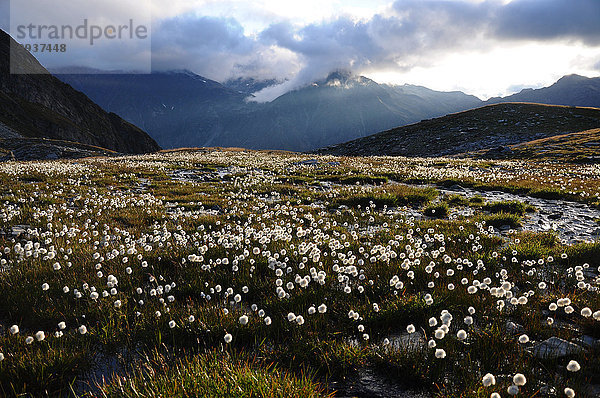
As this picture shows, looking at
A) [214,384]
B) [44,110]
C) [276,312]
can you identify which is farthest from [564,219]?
[44,110]

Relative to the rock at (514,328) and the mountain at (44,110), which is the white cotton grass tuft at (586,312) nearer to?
the rock at (514,328)

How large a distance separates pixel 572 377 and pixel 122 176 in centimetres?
2051

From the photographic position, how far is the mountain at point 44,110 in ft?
374

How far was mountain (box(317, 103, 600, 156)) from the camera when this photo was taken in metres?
59.1

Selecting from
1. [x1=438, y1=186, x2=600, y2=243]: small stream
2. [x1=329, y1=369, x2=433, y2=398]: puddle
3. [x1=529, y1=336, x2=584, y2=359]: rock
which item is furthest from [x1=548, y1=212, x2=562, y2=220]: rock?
[x1=329, y1=369, x2=433, y2=398]: puddle

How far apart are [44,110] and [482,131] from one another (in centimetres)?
17024

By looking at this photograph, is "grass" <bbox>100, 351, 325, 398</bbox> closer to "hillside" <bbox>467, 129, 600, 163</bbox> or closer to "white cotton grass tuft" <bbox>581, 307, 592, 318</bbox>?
"white cotton grass tuft" <bbox>581, 307, 592, 318</bbox>

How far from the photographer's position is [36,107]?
129875mm

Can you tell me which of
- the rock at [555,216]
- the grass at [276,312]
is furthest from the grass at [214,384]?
the rock at [555,216]

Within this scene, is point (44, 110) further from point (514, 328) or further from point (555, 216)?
point (514, 328)

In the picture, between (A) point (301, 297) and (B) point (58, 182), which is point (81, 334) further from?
(B) point (58, 182)

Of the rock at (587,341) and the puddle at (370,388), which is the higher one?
the rock at (587,341)

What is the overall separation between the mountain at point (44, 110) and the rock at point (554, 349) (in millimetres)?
122187

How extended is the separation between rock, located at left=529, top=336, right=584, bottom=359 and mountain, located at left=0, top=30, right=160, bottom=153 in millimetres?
122187
